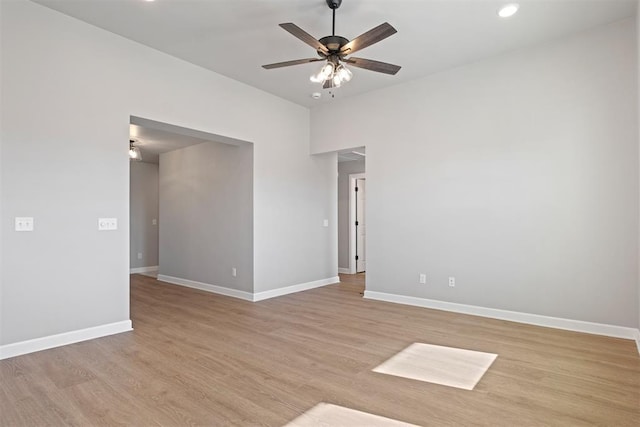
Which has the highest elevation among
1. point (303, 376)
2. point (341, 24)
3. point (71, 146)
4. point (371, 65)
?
point (341, 24)

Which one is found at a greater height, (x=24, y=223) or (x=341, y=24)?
(x=341, y=24)

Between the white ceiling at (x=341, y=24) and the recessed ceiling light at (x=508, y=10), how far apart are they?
0.05m

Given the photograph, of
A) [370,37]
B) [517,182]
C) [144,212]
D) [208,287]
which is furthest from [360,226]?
[370,37]

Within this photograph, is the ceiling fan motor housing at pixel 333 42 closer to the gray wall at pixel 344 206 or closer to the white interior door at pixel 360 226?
the gray wall at pixel 344 206

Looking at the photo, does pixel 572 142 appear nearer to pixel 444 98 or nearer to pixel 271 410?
pixel 444 98

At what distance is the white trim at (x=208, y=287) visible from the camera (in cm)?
530

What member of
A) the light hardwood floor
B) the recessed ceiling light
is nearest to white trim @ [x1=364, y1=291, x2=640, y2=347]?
the light hardwood floor

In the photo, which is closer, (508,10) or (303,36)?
(303,36)

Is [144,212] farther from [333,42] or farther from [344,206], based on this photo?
[333,42]

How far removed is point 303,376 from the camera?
2.63m

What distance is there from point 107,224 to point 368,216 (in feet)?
11.3

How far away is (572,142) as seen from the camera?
370cm

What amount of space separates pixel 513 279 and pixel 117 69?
5.02m

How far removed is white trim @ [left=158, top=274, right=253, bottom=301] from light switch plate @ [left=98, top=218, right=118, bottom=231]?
2.18 metres
